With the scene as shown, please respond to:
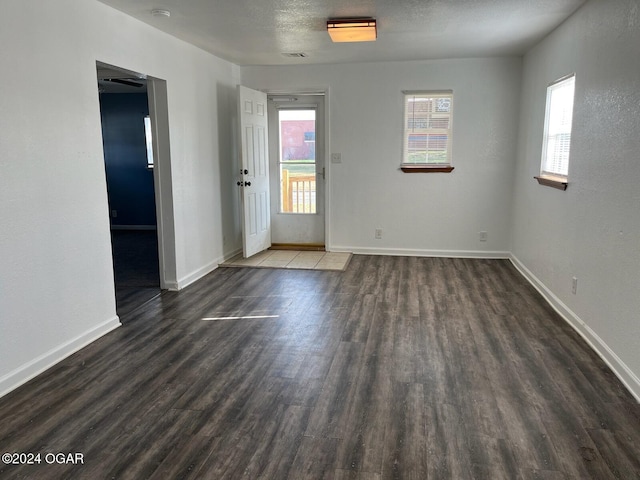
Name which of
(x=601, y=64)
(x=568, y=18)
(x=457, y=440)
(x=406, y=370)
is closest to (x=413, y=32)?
(x=568, y=18)

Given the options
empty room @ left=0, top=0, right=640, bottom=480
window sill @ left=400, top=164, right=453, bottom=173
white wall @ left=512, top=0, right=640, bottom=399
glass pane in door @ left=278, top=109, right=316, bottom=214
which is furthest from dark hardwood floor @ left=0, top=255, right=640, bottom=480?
glass pane in door @ left=278, top=109, right=316, bottom=214

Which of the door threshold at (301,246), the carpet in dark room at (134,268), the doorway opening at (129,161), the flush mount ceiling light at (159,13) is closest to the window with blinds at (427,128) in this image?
the door threshold at (301,246)

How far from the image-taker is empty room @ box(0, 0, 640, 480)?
7.73 ft

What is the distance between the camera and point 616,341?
294 centimetres

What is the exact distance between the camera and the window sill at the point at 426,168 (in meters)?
6.00

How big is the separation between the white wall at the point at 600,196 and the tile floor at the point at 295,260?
2.27 metres

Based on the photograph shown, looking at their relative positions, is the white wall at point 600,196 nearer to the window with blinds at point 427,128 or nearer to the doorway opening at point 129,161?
the window with blinds at point 427,128

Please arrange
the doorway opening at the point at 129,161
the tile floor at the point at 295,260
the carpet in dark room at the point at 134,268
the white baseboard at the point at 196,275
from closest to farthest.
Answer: the carpet in dark room at the point at 134,268 < the white baseboard at the point at 196,275 < the tile floor at the point at 295,260 < the doorway opening at the point at 129,161

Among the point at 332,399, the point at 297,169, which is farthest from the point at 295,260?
the point at 332,399

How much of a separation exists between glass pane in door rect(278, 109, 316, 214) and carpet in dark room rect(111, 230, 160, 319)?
1.96 m

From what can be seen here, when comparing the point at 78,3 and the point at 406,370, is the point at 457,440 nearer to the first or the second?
the point at 406,370

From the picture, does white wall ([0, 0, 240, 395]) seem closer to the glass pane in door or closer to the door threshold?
the glass pane in door

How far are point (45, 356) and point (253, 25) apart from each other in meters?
2.99

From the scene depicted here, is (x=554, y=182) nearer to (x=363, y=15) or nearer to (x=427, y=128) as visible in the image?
(x=363, y=15)
